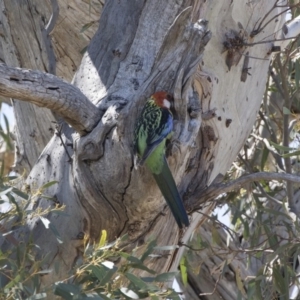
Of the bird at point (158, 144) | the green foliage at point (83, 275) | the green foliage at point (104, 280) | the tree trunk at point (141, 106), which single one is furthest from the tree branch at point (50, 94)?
the green foliage at point (104, 280)

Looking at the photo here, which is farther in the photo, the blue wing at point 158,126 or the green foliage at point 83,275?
the blue wing at point 158,126

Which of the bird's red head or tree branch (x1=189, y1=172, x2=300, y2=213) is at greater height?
the bird's red head

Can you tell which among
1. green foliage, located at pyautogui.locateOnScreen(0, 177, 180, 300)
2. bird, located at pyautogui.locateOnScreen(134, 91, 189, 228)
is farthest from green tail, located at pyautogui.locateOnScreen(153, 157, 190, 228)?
green foliage, located at pyautogui.locateOnScreen(0, 177, 180, 300)

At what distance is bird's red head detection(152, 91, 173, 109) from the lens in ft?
7.88

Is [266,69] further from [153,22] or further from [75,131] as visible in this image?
[75,131]

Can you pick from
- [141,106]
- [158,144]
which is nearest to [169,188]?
[158,144]

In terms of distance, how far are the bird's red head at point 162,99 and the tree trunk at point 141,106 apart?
19 mm

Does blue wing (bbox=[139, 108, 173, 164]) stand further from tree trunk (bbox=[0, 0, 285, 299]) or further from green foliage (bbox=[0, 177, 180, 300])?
green foliage (bbox=[0, 177, 180, 300])

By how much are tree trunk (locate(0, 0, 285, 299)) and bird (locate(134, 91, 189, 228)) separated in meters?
0.03

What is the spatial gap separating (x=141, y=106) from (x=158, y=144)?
141 mm

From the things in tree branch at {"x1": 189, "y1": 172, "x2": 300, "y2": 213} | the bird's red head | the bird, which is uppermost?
the bird's red head

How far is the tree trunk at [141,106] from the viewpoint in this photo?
235 centimetres

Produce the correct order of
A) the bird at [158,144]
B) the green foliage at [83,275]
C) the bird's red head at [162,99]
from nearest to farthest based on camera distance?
the green foliage at [83,275], the bird at [158,144], the bird's red head at [162,99]

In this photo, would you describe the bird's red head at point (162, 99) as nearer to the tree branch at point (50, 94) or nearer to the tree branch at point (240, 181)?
the tree branch at point (50, 94)
